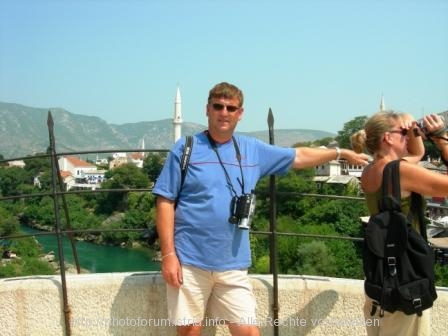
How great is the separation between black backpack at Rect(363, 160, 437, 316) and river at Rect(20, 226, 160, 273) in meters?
44.4

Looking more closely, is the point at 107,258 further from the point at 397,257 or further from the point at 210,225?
the point at 397,257

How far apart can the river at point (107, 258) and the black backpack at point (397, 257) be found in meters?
44.4

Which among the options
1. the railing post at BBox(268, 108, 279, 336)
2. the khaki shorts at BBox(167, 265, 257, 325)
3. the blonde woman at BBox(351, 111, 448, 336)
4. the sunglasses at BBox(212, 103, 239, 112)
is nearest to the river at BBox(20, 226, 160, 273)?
the railing post at BBox(268, 108, 279, 336)

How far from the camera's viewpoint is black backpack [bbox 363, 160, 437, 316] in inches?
84.4

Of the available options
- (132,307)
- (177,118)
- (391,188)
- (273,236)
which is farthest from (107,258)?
(391,188)

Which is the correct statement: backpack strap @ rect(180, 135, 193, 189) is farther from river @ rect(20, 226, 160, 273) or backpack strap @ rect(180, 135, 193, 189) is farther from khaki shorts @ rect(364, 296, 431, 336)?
river @ rect(20, 226, 160, 273)

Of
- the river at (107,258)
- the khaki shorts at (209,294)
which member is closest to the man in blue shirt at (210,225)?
the khaki shorts at (209,294)

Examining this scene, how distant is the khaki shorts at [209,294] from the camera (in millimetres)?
2612

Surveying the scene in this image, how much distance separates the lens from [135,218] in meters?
48.9

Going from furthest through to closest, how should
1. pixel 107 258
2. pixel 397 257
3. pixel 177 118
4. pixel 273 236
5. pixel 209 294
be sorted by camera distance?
pixel 177 118 < pixel 107 258 < pixel 273 236 < pixel 209 294 < pixel 397 257

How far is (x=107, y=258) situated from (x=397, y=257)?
53.4 m

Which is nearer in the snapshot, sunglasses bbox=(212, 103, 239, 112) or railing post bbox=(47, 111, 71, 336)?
sunglasses bbox=(212, 103, 239, 112)

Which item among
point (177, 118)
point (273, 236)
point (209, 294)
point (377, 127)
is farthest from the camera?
point (177, 118)

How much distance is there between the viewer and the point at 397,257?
217 cm
